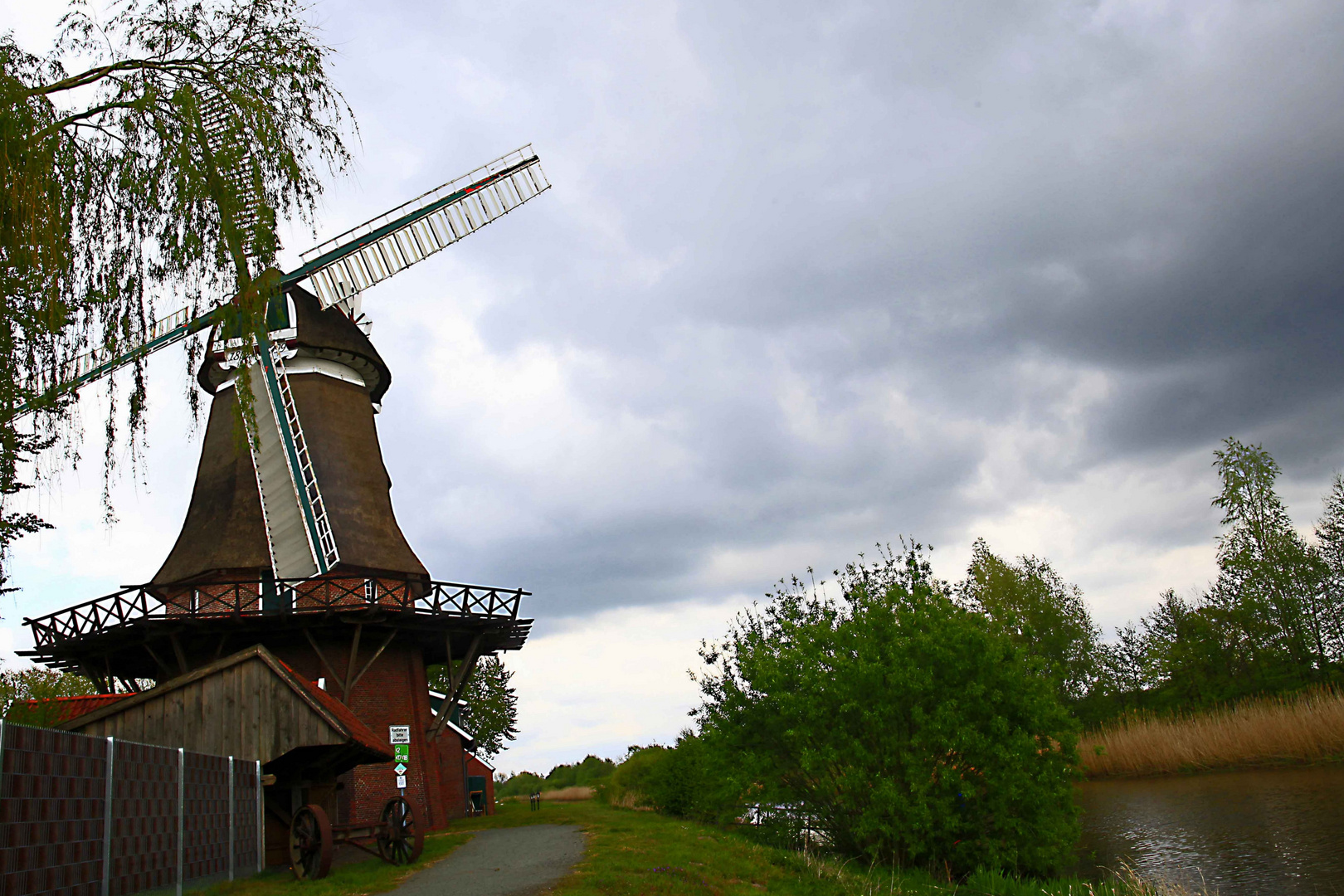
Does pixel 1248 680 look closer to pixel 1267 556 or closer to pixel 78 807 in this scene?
pixel 1267 556

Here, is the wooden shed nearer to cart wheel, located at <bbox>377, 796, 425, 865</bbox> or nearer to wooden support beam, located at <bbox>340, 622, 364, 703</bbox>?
cart wheel, located at <bbox>377, 796, 425, 865</bbox>

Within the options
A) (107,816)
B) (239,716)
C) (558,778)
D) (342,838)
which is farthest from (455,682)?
(558,778)

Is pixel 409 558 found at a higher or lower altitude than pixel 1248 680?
higher

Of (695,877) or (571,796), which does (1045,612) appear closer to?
(571,796)

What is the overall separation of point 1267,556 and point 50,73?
45.1 metres

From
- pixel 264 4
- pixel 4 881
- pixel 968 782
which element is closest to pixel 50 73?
pixel 264 4

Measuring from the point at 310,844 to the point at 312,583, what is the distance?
949cm

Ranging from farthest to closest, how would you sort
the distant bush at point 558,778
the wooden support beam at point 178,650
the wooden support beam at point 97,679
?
the distant bush at point 558,778 < the wooden support beam at point 97,679 < the wooden support beam at point 178,650

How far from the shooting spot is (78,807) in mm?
7934

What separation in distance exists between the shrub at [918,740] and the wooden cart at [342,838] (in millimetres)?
5460

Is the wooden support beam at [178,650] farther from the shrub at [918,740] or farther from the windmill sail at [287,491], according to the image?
the shrub at [918,740]

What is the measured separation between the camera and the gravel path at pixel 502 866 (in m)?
10.4

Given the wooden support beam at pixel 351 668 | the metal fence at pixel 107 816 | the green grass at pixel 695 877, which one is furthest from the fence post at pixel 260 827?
the wooden support beam at pixel 351 668

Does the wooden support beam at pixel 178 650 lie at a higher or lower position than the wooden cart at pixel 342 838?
higher
